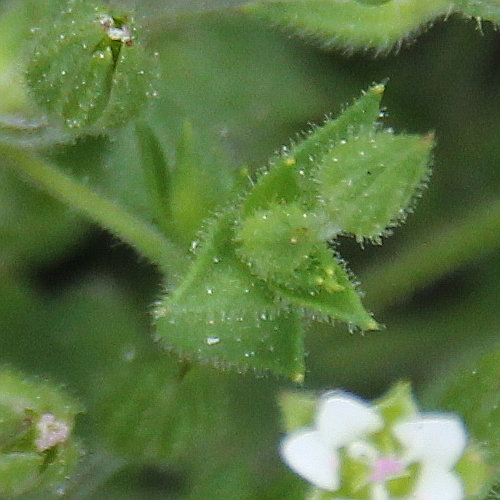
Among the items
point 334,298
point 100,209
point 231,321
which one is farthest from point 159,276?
point 334,298

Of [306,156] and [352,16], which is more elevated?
[352,16]

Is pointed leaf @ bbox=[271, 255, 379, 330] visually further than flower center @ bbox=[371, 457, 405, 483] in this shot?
Yes

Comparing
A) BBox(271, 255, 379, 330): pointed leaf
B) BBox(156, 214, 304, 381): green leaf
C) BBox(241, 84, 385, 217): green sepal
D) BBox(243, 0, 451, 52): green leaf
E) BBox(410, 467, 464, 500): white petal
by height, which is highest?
BBox(243, 0, 451, 52): green leaf

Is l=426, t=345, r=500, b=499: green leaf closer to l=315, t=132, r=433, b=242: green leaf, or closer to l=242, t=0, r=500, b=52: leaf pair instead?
l=315, t=132, r=433, b=242: green leaf

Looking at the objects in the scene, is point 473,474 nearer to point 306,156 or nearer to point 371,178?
point 371,178

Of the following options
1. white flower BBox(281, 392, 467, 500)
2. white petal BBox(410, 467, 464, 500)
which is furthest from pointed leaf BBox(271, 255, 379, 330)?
white petal BBox(410, 467, 464, 500)

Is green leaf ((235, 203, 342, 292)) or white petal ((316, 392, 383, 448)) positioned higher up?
green leaf ((235, 203, 342, 292))

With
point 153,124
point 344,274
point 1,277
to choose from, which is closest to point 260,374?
point 344,274
